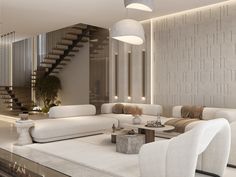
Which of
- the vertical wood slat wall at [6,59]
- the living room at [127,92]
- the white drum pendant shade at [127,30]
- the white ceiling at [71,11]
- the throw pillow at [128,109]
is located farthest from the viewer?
the vertical wood slat wall at [6,59]

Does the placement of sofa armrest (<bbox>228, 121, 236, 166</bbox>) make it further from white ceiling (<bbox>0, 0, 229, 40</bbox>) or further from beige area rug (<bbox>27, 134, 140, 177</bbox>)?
white ceiling (<bbox>0, 0, 229, 40</bbox>)

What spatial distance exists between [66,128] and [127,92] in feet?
9.30

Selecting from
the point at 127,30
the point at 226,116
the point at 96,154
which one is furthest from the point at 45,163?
the point at 226,116

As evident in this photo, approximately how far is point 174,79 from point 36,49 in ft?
22.9

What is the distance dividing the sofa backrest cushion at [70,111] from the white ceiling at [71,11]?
230cm

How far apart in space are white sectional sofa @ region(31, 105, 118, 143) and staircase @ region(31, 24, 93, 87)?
368 cm

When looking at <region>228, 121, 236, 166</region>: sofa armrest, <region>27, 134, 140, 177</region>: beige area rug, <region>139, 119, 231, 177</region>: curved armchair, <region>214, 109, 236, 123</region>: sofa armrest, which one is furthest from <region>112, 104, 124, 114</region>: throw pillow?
<region>139, 119, 231, 177</region>: curved armchair

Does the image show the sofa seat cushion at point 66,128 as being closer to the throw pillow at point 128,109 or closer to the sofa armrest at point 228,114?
the throw pillow at point 128,109

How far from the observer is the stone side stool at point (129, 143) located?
4340 millimetres

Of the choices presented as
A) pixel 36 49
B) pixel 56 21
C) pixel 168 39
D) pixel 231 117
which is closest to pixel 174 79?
pixel 168 39

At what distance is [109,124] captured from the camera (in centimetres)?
612

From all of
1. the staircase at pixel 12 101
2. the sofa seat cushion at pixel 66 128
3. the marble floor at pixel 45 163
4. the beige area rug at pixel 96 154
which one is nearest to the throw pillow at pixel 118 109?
the sofa seat cushion at pixel 66 128

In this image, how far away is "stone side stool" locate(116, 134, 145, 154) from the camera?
171 inches

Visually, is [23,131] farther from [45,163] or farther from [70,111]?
[70,111]
